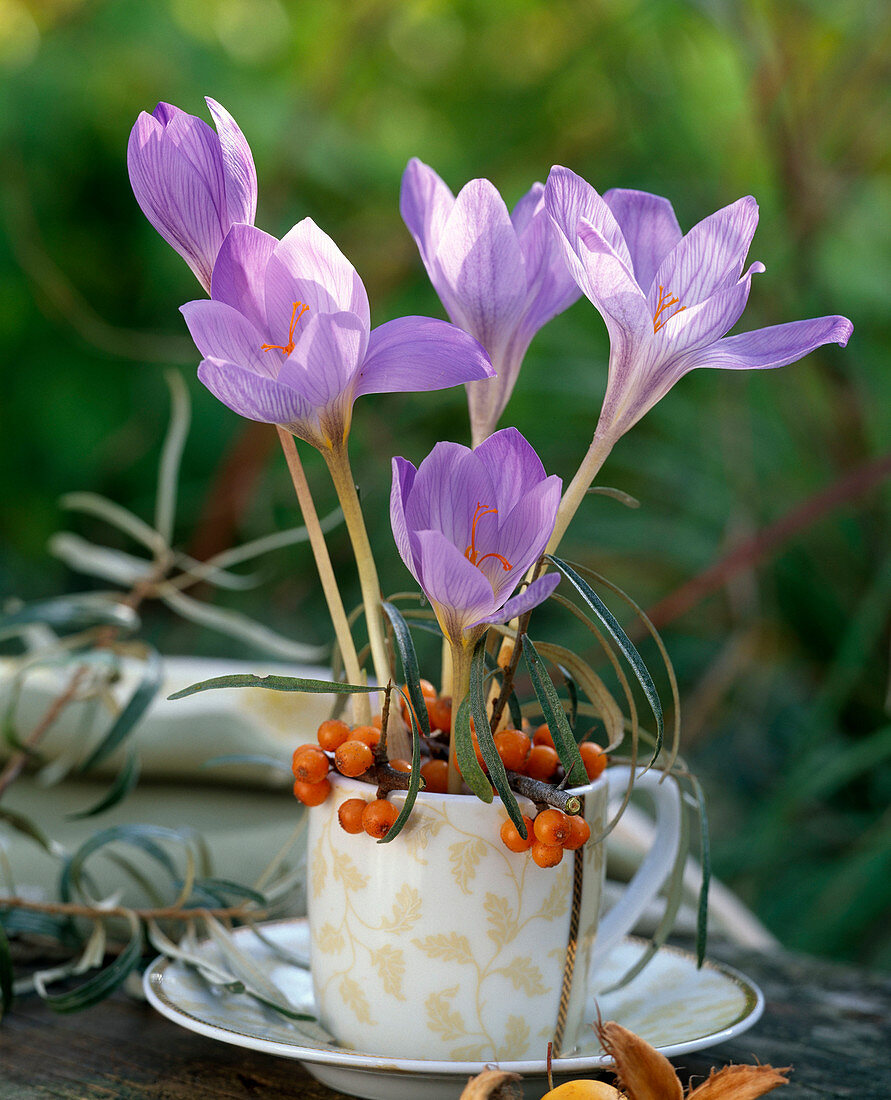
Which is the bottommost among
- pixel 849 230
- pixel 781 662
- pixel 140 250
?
pixel 781 662

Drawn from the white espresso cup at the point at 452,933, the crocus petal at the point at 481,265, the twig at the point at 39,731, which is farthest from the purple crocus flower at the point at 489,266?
the twig at the point at 39,731

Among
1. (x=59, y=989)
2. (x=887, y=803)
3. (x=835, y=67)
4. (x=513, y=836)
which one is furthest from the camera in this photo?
(x=835, y=67)

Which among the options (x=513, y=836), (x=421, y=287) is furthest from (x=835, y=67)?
(x=513, y=836)

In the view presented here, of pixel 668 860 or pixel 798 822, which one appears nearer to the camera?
pixel 668 860

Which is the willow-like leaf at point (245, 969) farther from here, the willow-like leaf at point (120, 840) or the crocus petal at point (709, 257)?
the crocus petal at point (709, 257)

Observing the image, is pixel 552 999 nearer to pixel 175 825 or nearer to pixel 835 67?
pixel 175 825

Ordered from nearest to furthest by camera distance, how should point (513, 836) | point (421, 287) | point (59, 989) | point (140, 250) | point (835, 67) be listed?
point (513, 836), point (59, 989), point (835, 67), point (421, 287), point (140, 250)

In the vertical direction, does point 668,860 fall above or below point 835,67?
below
